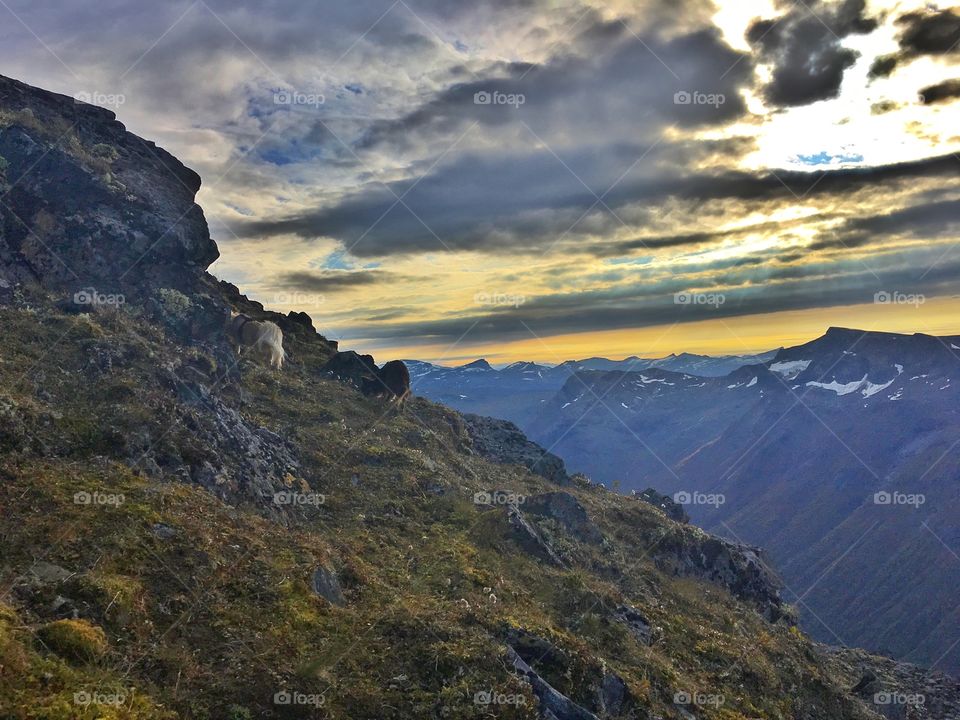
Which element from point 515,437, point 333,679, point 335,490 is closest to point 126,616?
point 333,679

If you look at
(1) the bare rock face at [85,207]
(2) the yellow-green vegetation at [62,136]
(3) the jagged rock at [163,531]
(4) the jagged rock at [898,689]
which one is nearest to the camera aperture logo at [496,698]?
→ (3) the jagged rock at [163,531]

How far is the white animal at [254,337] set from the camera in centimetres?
4097

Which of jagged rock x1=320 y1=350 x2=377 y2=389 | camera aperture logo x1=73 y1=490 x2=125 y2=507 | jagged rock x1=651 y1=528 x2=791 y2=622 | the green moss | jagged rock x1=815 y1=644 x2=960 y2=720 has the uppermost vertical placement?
jagged rock x1=320 y1=350 x2=377 y2=389

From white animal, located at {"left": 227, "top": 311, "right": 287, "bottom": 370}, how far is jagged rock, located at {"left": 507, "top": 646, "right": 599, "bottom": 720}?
31.2 meters

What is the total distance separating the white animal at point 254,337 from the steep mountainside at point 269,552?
1.49 metres

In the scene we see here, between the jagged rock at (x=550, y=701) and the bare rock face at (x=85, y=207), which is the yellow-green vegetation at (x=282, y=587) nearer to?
the jagged rock at (x=550, y=701)

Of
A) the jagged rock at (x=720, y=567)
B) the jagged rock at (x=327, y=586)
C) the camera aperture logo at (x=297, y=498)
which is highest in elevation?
the camera aperture logo at (x=297, y=498)

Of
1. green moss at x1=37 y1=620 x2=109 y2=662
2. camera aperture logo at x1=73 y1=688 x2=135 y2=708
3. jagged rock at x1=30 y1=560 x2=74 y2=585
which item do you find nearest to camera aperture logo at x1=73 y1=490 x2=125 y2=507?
jagged rock at x1=30 y1=560 x2=74 y2=585

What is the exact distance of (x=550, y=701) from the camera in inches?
564

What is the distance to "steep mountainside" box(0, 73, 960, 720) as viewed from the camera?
12.2 meters

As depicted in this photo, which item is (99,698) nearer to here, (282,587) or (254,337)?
(282,587)

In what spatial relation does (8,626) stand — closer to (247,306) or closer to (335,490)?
(335,490)

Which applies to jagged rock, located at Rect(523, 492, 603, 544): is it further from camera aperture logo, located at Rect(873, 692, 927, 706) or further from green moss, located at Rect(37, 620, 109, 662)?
green moss, located at Rect(37, 620, 109, 662)

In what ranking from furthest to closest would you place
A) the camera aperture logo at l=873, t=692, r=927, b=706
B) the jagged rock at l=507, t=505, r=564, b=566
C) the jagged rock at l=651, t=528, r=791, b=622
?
1. the jagged rock at l=651, t=528, r=791, b=622
2. the camera aperture logo at l=873, t=692, r=927, b=706
3. the jagged rock at l=507, t=505, r=564, b=566
